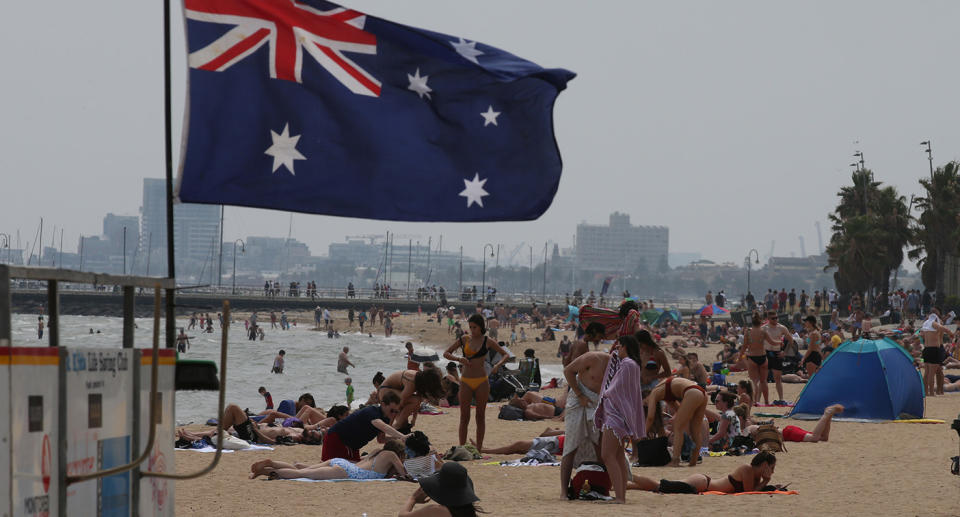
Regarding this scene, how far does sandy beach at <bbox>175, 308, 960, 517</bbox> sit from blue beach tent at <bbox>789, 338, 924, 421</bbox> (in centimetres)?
145

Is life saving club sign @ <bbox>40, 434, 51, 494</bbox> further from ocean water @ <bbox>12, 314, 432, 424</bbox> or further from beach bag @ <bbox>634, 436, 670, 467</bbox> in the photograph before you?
beach bag @ <bbox>634, 436, 670, 467</bbox>

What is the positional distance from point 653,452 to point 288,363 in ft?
144

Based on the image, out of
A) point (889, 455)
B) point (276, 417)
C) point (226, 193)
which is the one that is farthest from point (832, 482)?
point (276, 417)

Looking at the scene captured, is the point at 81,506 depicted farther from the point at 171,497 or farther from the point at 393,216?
the point at 393,216

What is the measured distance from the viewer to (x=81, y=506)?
3449 mm

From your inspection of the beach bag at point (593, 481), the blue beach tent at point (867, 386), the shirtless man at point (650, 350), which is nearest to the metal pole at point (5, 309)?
the beach bag at point (593, 481)

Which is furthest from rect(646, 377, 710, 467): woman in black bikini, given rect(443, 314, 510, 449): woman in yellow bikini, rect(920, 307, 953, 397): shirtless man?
rect(920, 307, 953, 397): shirtless man

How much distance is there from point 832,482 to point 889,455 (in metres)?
2.12

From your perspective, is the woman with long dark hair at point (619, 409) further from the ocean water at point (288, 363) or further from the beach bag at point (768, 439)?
the ocean water at point (288, 363)

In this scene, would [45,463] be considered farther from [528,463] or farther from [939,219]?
[939,219]

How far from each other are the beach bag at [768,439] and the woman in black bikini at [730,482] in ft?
7.42

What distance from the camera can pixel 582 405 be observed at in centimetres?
873

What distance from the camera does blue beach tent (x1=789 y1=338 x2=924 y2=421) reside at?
50.9 feet

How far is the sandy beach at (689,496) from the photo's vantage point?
8.52m
